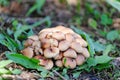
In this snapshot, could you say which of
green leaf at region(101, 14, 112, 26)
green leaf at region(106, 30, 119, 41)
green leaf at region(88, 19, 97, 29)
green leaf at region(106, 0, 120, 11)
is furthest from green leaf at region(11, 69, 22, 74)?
green leaf at region(101, 14, 112, 26)

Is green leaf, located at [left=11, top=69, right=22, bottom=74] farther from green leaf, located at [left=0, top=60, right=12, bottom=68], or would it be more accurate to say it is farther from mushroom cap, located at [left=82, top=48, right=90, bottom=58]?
mushroom cap, located at [left=82, top=48, right=90, bottom=58]

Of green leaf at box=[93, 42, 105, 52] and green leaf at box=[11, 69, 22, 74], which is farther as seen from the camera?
green leaf at box=[93, 42, 105, 52]

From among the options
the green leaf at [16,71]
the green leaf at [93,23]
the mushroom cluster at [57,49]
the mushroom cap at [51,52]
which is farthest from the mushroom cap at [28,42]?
the green leaf at [93,23]

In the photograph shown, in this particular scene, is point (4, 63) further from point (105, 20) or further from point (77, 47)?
point (105, 20)

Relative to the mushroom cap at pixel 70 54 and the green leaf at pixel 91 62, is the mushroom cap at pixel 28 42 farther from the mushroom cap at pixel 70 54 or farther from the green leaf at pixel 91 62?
the green leaf at pixel 91 62

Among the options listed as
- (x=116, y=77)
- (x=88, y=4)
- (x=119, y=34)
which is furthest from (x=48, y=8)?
(x=116, y=77)

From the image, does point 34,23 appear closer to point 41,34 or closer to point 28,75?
point 41,34
